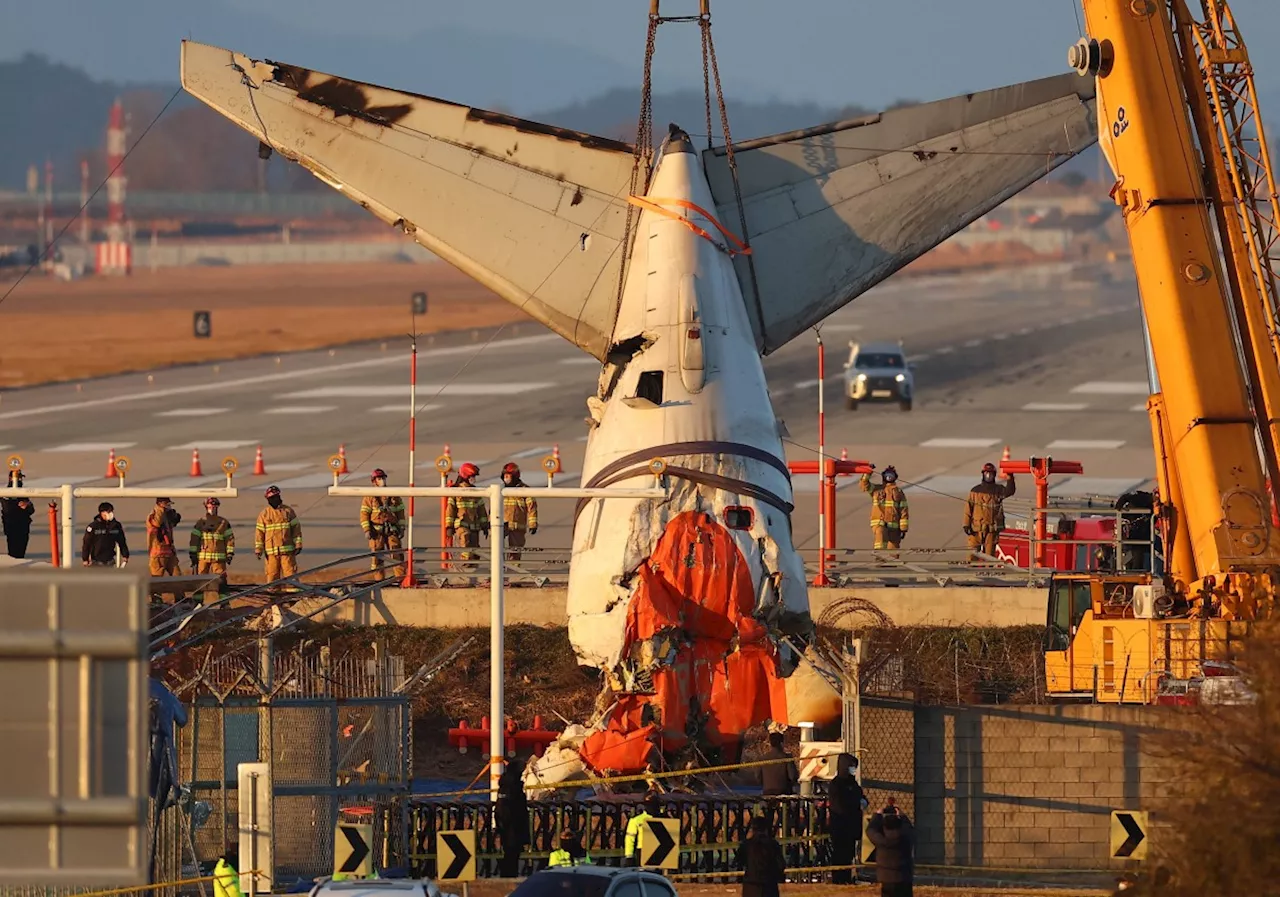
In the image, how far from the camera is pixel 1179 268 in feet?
94.6

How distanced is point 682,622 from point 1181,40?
28.7ft

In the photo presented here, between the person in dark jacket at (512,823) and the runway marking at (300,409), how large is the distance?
4922 cm

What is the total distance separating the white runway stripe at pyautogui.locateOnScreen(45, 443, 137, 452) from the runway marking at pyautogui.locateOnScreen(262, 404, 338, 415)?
27.5 ft

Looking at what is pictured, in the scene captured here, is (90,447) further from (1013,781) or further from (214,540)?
(1013,781)

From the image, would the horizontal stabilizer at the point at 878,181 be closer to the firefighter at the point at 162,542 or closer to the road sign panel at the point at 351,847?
the road sign panel at the point at 351,847

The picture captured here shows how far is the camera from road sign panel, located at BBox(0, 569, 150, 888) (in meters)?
13.4

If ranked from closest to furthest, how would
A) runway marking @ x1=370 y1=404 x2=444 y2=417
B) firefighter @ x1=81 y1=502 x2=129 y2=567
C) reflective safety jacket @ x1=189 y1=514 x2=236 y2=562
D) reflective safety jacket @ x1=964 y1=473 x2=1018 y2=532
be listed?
firefighter @ x1=81 y1=502 x2=129 y2=567
reflective safety jacket @ x1=189 y1=514 x2=236 y2=562
reflective safety jacket @ x1=964 y1=473 x2=1018 y2=532
runway marking @ x1=370 y1=404 x2=444 y2=417

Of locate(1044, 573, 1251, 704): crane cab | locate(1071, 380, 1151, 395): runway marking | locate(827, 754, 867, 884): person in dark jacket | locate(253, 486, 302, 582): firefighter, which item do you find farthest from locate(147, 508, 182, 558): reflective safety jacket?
locate(1071, 380, 1151, 395): runway marking

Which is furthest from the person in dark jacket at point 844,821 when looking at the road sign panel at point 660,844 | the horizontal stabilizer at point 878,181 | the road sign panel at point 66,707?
the road sign panel at point 66,707

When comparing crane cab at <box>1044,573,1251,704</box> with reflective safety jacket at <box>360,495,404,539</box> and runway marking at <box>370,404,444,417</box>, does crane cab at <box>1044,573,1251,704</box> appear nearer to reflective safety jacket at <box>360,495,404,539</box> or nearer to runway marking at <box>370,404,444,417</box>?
reflective safety jacket at <box>360,495,404,539</box>

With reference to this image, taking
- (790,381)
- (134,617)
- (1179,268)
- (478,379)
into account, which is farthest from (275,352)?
(134,617)

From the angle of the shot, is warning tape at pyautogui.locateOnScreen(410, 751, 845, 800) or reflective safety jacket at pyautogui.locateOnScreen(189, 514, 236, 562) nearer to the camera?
warning tape at pyautogui.locateOnScreen(410, 751, 845, 800)

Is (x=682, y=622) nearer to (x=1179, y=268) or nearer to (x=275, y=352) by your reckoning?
(x=1179, y=268)

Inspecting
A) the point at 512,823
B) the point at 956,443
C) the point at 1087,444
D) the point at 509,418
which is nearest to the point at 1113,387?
the point at 1087,444
